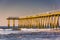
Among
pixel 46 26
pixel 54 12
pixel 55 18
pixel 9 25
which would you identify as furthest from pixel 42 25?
pixel 54 12

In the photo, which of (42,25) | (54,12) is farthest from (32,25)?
(54,12)

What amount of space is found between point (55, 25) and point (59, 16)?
11.3 feet

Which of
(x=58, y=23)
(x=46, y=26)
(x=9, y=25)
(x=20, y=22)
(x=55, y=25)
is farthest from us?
(x=20, y=22)

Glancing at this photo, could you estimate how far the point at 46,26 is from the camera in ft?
200

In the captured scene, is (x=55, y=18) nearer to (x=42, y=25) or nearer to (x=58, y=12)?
(x=58, y=12)

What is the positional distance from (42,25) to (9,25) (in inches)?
429

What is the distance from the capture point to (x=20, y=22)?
84.8 m

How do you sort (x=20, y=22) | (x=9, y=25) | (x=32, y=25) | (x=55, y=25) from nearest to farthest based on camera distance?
(x=55, y=25)
(x=9, y=25)
(x=32, y=25)
(x=20, y=22)

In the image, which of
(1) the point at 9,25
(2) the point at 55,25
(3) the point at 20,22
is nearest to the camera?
(2) the point at 55,25

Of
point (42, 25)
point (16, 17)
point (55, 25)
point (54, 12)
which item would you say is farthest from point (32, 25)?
point (54, 12)

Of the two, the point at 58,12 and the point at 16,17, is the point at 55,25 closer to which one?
the point at 58,12

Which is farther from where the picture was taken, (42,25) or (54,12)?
(42,25)

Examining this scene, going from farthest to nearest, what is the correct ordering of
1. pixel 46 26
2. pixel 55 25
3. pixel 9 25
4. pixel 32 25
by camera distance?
pixel 32 25, pixel 9 25, pixel 46 26, pixel 55 25

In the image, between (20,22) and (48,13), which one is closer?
(48,13)
